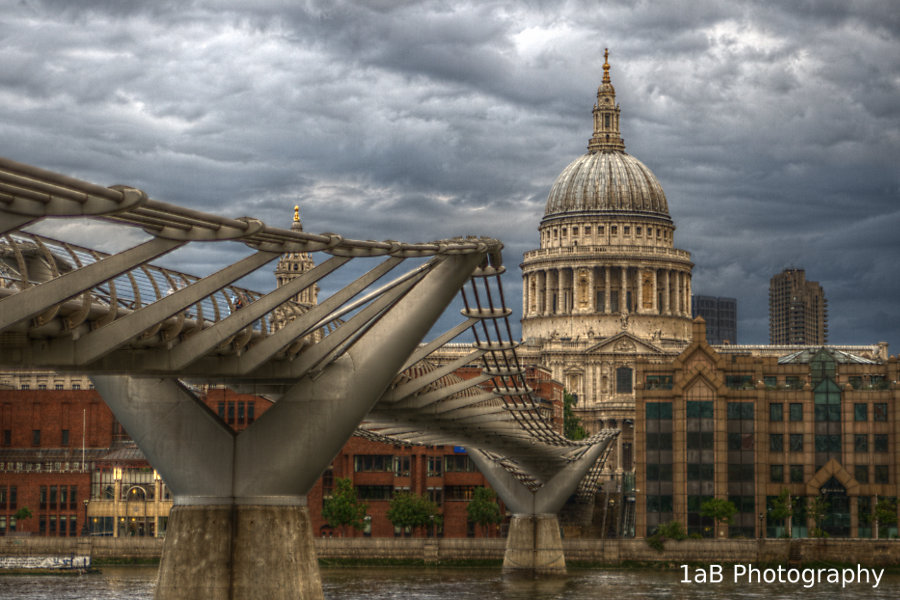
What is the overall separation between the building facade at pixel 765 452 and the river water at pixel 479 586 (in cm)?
647

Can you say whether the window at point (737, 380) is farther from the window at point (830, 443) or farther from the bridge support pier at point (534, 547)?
the bridge support pier at point (534, 547)

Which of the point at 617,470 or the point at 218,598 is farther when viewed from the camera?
the point at 617,470

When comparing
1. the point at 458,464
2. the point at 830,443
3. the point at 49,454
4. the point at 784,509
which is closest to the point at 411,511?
the point at 458,464

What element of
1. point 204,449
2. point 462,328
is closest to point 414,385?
point 462,328

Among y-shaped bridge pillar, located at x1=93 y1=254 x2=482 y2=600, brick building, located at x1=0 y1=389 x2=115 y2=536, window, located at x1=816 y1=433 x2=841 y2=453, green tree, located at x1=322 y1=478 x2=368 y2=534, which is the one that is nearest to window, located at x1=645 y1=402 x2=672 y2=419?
window, located at x1=816 y1=433 x2=841 y2=453

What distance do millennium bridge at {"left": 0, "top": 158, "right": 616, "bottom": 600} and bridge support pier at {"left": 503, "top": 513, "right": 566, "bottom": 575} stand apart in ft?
142

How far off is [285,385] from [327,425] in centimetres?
318

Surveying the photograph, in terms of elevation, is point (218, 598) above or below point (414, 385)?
below

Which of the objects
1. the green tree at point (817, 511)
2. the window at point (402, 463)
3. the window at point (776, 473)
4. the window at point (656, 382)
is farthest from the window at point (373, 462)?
the green tree at point (817, 511)

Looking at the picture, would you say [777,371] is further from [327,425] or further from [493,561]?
[327,425]

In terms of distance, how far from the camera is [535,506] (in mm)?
98938

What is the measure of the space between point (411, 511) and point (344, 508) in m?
4.84

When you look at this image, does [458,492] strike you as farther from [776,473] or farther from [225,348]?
[225,348]

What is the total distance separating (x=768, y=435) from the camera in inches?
4094
